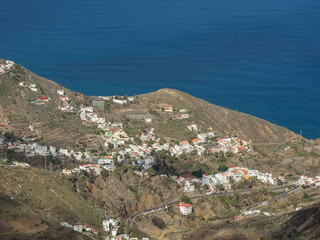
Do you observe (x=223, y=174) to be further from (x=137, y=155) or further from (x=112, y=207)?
(x=112, y=207)

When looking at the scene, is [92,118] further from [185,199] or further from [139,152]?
[185,199]

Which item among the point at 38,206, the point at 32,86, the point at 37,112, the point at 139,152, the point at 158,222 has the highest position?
the point at 32,86

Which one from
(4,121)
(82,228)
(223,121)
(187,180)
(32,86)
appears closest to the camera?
(82,228)

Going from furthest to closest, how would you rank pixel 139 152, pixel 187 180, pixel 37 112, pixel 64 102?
pixel 64 102 → pixel 37 112 → pixel 139 152 → pixel 187 180

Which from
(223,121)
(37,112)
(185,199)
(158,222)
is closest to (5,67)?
(37,112)

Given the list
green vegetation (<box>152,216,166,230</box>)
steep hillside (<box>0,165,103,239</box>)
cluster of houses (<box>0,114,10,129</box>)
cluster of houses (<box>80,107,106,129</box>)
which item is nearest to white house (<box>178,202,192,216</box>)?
green vegetation (<box>152,216,166,230</box>)
